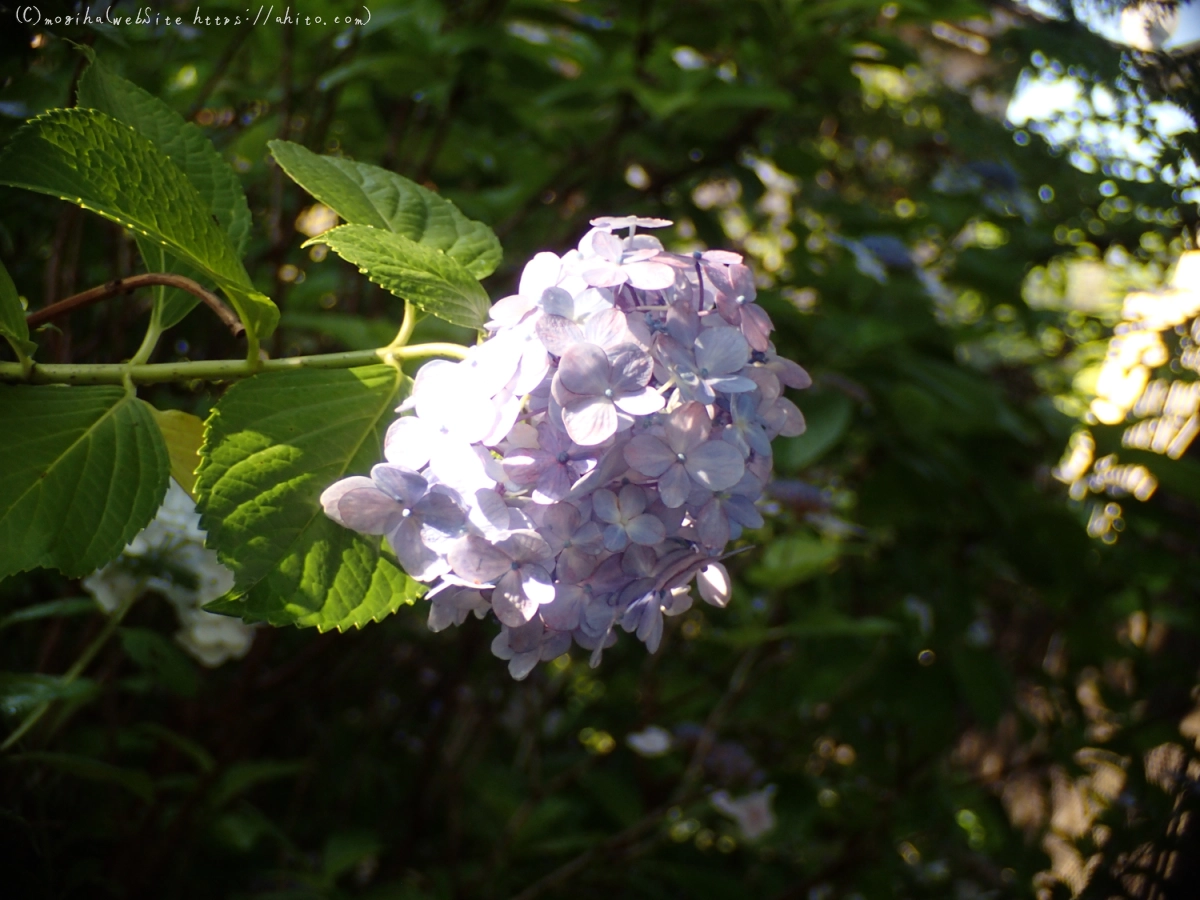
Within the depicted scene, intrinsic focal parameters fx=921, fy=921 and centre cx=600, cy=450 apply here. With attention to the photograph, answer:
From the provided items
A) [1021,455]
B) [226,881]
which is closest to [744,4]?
[1021,455]

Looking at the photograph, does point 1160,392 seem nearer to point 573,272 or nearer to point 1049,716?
point 1049,716

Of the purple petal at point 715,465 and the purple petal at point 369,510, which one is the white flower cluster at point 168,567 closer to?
the purple petal at point 369,510

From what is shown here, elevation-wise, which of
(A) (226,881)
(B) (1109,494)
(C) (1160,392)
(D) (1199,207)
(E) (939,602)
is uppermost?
(D) (1199,207)

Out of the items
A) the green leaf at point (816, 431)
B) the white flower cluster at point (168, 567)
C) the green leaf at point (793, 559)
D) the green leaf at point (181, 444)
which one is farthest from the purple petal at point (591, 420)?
the green leaf at point (793, 559)

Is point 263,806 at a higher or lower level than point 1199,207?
lower

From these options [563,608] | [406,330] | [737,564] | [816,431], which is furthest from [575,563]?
[737,564]

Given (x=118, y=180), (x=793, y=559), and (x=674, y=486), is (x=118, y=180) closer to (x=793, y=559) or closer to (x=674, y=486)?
(x=674, y=486)

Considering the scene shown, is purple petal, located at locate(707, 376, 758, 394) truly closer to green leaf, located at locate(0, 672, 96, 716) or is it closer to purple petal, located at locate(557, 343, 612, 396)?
purple petal, located at locate(557, 343, 612, 396)

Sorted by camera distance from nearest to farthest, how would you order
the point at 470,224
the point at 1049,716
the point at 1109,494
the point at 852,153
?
the point at 470,224 → the point at 1109,494 → the point at 1049,716 → the point at 852,153
